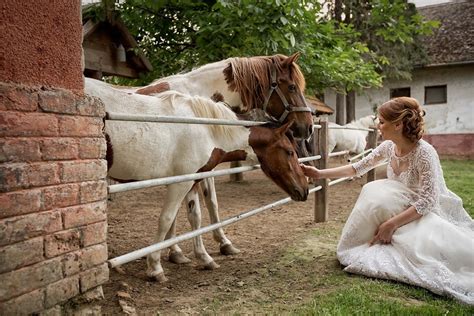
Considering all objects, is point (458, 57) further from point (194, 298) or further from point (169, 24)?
point (194, 298)

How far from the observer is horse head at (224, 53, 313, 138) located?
13.7 feet

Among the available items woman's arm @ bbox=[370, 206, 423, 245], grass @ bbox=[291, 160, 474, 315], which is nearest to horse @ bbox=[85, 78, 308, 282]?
woman's arm @ bbox=[370, 206, 423, 245]

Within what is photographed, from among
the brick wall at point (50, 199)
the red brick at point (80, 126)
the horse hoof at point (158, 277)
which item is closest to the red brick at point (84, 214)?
the brick wall at point (50, 199)

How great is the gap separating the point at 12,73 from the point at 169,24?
230 inches

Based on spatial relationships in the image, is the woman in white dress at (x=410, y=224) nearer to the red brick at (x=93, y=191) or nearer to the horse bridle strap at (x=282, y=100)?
the horse bridle strap at (x=282, y=100)

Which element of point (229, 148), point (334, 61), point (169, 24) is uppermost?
point (169, 24)

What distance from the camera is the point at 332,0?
12.9 meters

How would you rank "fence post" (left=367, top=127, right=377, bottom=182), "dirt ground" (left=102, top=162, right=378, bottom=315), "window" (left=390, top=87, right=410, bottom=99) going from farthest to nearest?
"window" (left=390, top=87, right=410, bottom=99) → "fence post" (left=367, top=127, right=377, bottom=182) → "dirt ground" (left=102, top=162, right=378, bottom=315)

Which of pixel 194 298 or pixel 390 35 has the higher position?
pixel 390 35

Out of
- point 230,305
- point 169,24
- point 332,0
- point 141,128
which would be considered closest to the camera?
point 230,305

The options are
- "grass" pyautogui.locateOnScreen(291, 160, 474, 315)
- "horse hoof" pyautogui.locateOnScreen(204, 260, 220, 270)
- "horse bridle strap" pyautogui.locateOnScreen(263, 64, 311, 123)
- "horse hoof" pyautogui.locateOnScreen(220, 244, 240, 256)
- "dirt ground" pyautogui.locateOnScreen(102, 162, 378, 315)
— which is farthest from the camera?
"horse bridle strap" pyautogui.locateOnScreen(263, 64, 311, 123)

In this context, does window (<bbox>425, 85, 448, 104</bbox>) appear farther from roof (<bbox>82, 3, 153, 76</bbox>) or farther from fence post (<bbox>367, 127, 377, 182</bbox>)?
roof (<bbox>82, 3, 153, 76</bbox>)

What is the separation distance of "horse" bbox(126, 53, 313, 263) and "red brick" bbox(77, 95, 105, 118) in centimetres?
200

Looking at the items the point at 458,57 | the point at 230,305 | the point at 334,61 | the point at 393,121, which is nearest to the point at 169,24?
the point at 334,61
